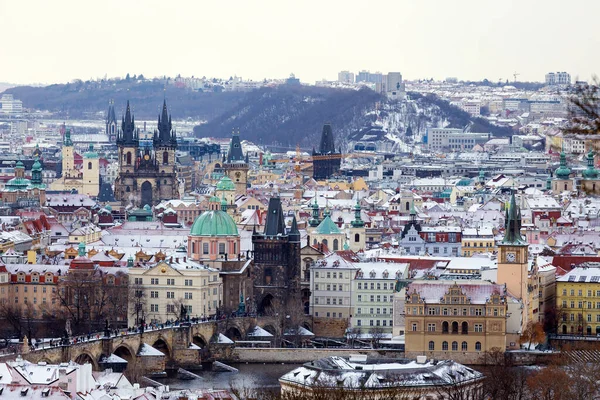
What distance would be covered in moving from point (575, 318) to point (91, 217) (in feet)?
123

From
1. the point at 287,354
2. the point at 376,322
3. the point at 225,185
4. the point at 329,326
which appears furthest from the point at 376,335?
the point at 225,185

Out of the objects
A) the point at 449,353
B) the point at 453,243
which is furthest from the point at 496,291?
the point at 453,243

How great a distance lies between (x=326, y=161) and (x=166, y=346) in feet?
285

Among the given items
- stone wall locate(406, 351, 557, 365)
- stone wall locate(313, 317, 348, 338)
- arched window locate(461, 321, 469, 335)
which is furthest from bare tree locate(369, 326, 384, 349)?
arched window locate(461, 321, 469, 335)

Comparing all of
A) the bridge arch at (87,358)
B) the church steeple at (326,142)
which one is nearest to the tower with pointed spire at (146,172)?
the church steeple at (326,142)

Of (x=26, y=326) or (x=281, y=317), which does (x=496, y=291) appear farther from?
(x=26, y=326)

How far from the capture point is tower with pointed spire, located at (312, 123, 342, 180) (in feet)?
471

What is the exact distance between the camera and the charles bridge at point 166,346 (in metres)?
52.9

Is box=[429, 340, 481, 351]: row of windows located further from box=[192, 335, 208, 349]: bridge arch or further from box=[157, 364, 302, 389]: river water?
box=[192, 335, 208, 349]: bridge arch

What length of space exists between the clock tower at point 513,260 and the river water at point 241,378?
7307 millimetres

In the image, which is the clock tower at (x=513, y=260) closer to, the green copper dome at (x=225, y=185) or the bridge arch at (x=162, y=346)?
the bridge arch at (x=162, y=346)

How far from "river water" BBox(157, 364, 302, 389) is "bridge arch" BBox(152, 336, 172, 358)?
1504mm

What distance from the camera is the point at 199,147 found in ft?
544

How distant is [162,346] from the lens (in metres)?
58.9
